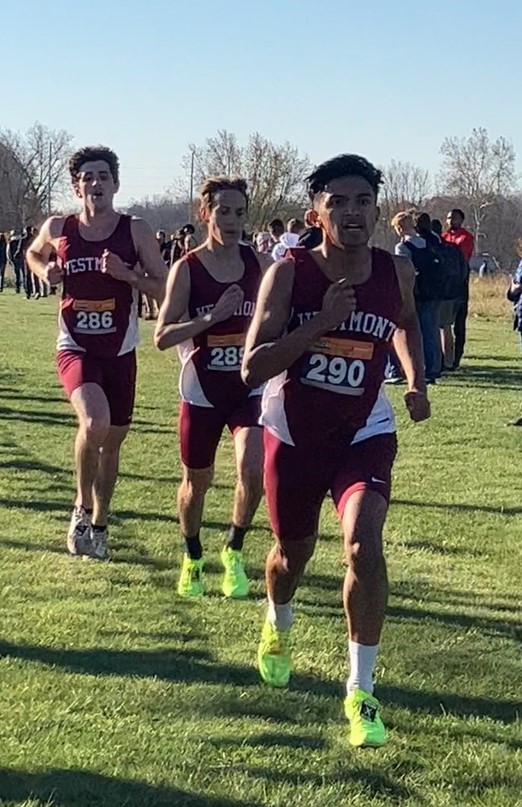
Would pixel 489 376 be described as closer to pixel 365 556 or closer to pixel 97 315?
pixel 97 315

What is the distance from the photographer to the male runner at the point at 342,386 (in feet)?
13.7

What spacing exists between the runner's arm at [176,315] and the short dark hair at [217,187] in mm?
326

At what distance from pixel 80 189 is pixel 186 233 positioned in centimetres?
1760

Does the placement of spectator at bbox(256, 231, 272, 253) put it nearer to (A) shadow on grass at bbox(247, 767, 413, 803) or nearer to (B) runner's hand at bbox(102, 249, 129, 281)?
(B) runner's hand at bbox(102, 249, 129, 281)

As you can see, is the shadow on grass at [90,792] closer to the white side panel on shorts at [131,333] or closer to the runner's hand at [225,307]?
the runner's hand at [225,307]

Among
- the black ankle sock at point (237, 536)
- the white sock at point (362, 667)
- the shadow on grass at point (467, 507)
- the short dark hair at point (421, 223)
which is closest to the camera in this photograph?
the white sock at point (362, 667)

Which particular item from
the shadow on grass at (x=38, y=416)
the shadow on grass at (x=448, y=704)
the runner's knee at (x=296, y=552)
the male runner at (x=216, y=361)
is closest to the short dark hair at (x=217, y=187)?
the male runner at (x=216, y=361)

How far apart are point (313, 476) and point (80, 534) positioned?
2.76 metres

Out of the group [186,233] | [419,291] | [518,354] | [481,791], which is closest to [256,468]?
[481,791]

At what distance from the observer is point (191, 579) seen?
610cm

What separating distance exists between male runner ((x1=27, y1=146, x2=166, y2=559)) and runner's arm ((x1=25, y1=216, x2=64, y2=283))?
0.03 ft

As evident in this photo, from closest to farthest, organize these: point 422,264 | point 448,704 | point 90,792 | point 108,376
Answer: point 90,792
point 448,704
point 108,376
point 422,264

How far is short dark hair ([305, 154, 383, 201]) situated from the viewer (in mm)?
4355

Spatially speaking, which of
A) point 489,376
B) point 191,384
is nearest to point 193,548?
point 191,384
